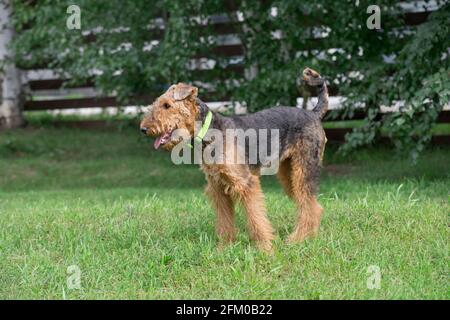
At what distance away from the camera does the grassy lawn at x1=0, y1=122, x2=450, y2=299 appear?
15.0 ft

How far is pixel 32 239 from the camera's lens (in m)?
5.81

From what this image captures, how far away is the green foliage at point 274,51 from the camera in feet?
26.8

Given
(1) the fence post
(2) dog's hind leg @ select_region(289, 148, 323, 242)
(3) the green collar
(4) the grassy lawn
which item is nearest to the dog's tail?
(2) dog's hind leg @ select_region(289, 148, 323, 242)

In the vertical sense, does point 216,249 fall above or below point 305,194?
below

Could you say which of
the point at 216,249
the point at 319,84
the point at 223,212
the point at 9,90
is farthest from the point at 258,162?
the point at 9,90

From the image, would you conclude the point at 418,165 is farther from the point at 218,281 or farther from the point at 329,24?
the point at 218,281

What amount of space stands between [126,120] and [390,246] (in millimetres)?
6873

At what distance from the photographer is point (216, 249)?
5230 mm

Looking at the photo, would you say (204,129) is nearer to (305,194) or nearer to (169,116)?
(169,116)

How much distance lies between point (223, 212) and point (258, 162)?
48 centimetres

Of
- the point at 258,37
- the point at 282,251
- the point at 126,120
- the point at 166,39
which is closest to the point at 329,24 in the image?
the point at 258,37

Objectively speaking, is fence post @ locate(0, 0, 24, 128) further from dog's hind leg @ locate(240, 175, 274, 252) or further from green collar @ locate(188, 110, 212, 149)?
dog's hind leg @ locate(240, 175, 274, 252)

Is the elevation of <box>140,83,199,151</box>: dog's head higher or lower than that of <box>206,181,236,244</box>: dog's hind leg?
higher
